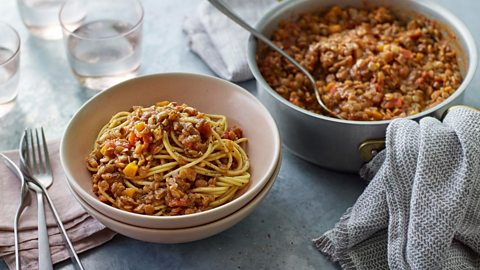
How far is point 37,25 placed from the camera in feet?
10.2

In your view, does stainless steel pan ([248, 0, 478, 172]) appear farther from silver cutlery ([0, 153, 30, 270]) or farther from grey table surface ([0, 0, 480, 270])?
silver cutlery ([0, 153, 30, 270])

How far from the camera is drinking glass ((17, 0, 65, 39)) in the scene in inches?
120

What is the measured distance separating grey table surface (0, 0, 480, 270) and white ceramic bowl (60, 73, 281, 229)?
0.62 feet

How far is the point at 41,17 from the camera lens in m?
3.09

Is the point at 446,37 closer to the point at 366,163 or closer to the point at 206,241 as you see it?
the point at 366,163

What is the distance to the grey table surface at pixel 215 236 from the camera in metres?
2.25

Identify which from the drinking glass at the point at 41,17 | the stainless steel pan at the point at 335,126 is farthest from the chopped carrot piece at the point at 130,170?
the drinking glass at the point at 41,17

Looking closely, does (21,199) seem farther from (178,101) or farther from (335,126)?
(335,126)

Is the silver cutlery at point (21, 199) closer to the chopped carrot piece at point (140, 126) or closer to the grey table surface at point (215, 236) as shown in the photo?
the grey table surface at point (215, 236)

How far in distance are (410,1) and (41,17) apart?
1.57m

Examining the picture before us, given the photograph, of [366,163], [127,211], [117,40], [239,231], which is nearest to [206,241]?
[239,231]

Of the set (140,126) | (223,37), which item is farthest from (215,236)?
(223,37)

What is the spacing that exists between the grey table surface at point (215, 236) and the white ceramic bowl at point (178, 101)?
0.19m

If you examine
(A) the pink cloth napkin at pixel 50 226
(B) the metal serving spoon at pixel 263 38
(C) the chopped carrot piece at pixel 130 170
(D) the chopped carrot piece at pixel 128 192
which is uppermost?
(B) the metal serving spoon at pixel 263 38
